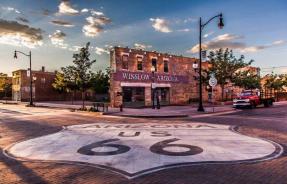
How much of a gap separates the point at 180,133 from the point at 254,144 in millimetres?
3813

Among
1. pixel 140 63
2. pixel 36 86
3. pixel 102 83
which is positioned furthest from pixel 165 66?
pixel 36 86

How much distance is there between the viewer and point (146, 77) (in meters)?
37.2

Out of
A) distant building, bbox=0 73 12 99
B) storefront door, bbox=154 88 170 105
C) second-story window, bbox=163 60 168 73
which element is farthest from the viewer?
distant building, bbox=0 73 12 99

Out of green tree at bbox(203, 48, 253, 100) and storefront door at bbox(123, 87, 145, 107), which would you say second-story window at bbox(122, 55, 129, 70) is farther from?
green tree at bbox(203, 48, 253, 100)

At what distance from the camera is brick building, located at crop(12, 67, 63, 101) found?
6662cm

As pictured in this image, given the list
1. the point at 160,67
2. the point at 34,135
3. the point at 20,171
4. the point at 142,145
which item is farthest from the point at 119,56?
the point at 20,171

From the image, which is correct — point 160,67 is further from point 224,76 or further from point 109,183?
point 109,183

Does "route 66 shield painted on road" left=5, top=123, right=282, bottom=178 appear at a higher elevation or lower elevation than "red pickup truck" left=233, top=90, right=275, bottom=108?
lower

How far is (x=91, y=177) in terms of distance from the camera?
689cm

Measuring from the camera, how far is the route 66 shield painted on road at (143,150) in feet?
26.8

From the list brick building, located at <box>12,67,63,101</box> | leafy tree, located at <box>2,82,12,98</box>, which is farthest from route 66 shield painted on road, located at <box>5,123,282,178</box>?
leafy tree, located at <box>2,82,12,98</box>

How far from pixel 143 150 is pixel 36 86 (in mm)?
63531

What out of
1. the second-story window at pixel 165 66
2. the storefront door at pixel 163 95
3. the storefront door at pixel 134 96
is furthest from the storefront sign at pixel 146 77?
the storefront door at pixel 163 95

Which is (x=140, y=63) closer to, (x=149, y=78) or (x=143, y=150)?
(x=149, y=78)
